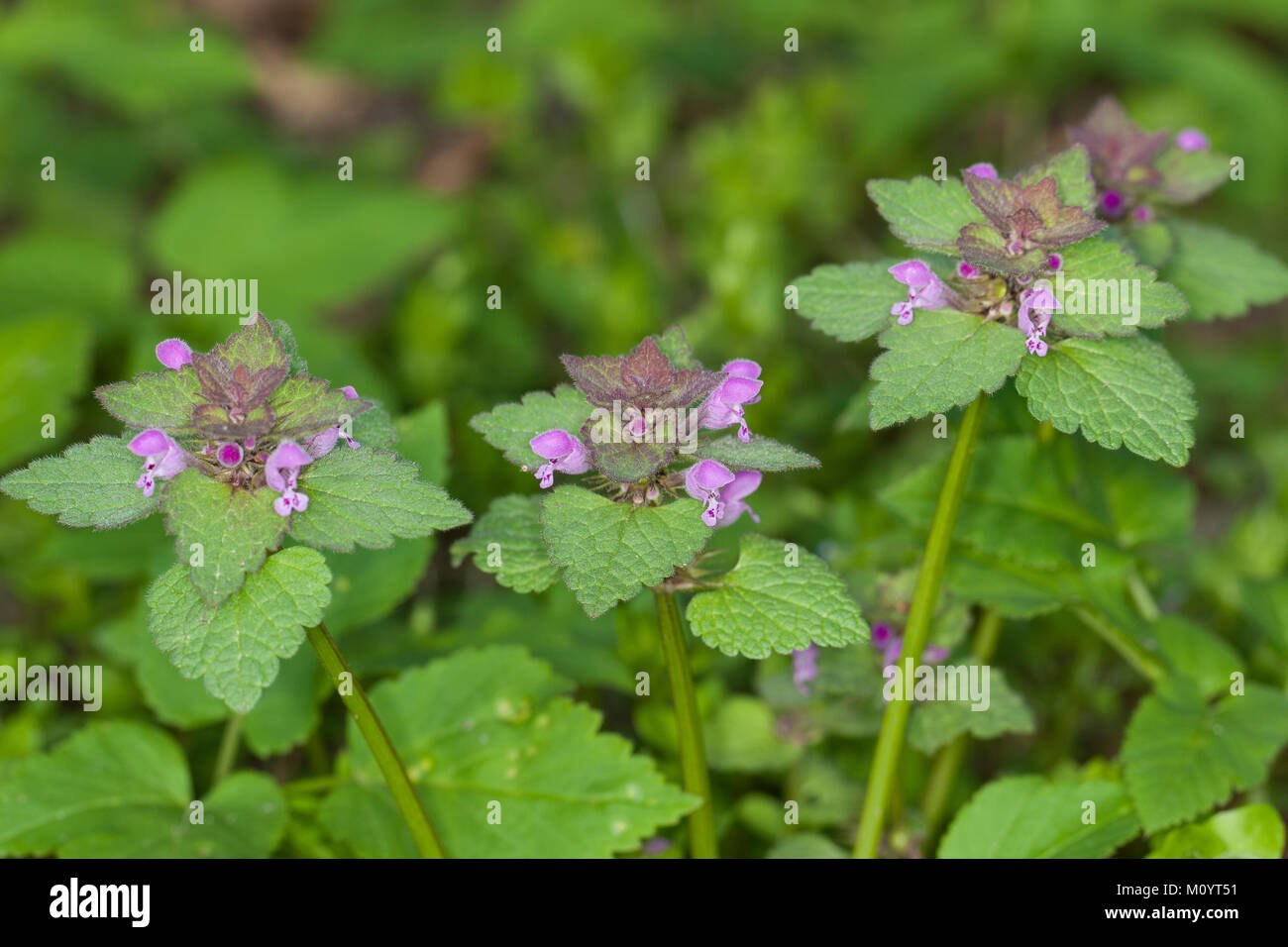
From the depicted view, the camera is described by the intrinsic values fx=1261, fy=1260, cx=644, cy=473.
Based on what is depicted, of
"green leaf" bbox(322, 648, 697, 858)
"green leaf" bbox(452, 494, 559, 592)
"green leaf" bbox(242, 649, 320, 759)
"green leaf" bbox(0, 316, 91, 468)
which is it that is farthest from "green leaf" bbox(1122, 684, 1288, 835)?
"green leaf" bbox(0, 316, 91, 468)

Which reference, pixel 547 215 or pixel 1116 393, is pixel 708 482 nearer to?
pixel 1116 393

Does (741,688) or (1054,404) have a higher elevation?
(1054,404)

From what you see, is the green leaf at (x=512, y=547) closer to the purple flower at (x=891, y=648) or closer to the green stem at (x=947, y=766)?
the purple flower at (x=891, y=648)

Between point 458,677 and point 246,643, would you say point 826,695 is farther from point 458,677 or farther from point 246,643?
point 246,643

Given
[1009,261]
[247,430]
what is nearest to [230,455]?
[247,430]
